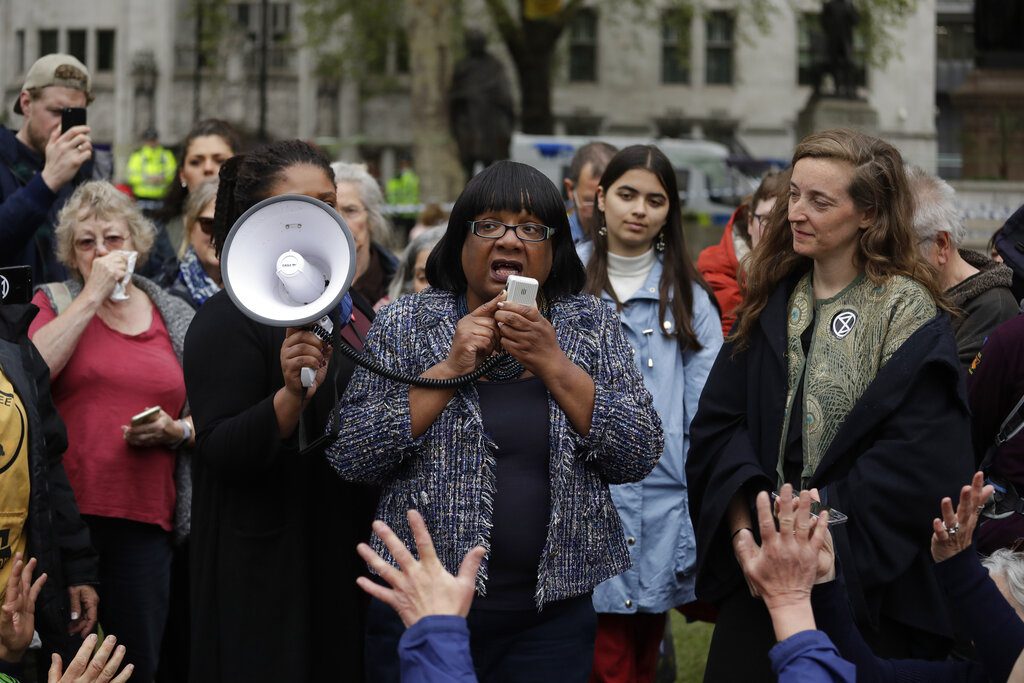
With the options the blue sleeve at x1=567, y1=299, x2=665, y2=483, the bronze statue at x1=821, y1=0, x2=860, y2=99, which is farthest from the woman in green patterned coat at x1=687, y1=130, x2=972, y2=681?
the bronze statue at x1=821, y1=0, x2=860, y2=99

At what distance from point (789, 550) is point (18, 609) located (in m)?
2.00

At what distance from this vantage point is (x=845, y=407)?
3.68 metres

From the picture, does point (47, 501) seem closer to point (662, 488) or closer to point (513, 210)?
point (513, 210)

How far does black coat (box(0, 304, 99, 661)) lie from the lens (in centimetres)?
383

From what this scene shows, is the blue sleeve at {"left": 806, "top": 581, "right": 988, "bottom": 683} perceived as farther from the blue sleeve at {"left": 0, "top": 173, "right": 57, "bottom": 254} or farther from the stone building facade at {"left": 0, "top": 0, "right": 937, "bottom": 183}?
the stone building facade at {"left": 0, "top": 0, "right": 937, "bottom": 183}

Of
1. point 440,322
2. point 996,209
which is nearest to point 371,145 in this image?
point 996,209

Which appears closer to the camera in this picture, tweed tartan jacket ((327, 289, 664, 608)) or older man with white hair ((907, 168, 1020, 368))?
tweed tartan jacket ((327, 289, 664, 608))

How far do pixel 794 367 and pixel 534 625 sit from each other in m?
1.04

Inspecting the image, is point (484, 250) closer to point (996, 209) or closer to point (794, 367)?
point (794, 367)

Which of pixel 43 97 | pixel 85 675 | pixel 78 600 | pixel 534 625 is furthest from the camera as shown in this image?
pixel 43 97

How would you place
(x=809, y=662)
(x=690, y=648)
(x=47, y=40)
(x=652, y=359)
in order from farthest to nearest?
(x=47, y=40) → (x=690, y=648) → (x=652, y=359) → (x=809, y=662)

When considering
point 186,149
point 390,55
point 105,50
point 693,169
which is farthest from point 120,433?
point 105,50

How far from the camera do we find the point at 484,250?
3.52 metres

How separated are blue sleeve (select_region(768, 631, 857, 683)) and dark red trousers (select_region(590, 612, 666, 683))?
201 centimetres
